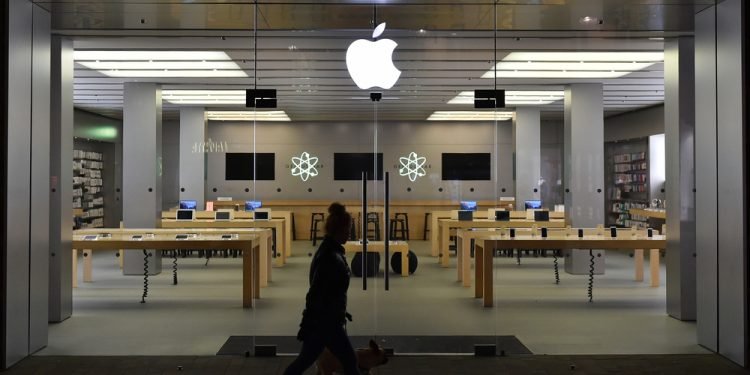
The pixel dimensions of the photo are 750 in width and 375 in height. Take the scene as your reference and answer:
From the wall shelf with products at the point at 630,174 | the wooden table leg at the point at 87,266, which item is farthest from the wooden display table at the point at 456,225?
the wooden table leg at the point at 87,266

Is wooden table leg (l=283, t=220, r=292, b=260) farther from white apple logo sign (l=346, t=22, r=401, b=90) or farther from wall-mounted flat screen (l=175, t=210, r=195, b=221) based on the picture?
wall-mounted flat screen (l=175, t=210, r=195, b=221)

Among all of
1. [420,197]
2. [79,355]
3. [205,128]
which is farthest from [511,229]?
[79,355]

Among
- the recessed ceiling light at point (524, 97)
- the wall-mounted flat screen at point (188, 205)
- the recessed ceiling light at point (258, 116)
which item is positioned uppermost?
the recessed ceiling light at point (524, 97)

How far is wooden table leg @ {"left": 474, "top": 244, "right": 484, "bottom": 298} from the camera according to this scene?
25.2ft

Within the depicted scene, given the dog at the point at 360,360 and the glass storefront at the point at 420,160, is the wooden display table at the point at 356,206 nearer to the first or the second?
the glass storefront at the point at 420,160

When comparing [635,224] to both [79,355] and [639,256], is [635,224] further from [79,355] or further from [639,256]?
[79,355]

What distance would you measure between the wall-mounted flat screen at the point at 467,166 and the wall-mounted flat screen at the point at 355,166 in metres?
0.71

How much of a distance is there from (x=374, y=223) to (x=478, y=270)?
1.90m

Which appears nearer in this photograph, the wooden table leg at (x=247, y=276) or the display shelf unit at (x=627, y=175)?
the wooden table leg at (x=247, y=276)

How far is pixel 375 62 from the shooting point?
668 centimetres

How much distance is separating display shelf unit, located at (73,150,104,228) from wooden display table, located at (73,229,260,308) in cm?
329

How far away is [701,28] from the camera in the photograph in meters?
6.44

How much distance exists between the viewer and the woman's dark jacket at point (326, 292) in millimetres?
4047

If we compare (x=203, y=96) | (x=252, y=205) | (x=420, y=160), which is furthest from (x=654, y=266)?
(x=203, y=96)
